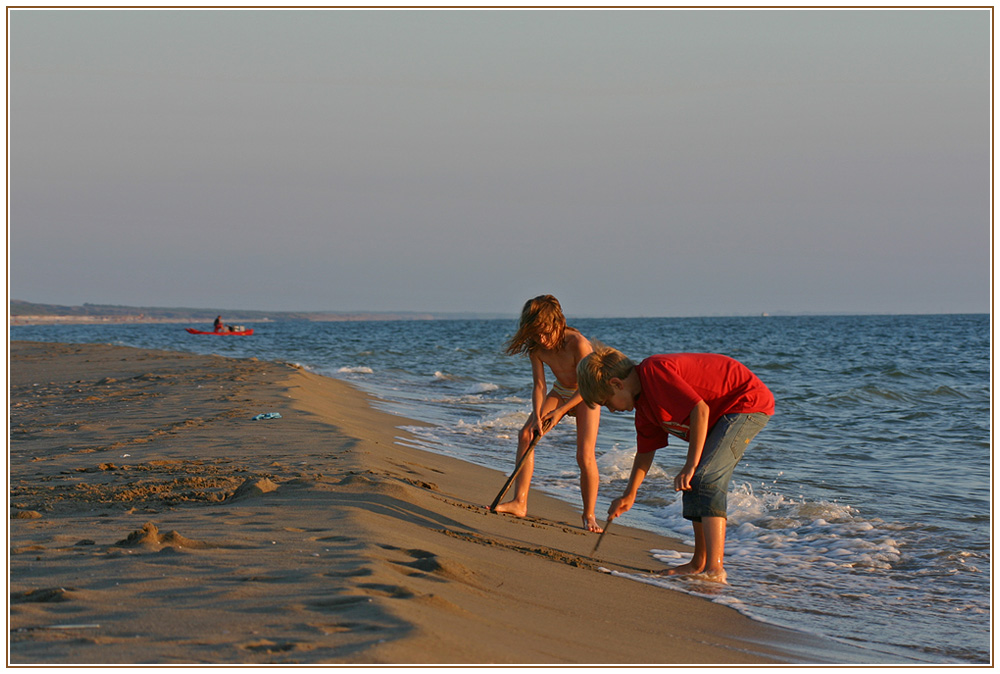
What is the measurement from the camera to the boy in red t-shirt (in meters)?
4.17

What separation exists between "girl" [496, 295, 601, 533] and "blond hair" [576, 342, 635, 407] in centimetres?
103

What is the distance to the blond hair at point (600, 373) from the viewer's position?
13.7ft

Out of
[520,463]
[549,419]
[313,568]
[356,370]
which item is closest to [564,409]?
A: [549,419]

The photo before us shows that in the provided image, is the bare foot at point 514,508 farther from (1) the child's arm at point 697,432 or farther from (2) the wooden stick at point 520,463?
(1) the child's arm at point 697,432

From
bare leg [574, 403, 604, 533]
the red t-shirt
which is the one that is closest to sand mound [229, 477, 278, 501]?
bare leg [574, 403, 604, 533]

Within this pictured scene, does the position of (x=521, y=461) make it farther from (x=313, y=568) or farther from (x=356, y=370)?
(x=356, y=370)

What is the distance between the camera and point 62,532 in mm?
4055

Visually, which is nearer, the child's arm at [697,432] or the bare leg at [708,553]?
the child's arm at [697,432]

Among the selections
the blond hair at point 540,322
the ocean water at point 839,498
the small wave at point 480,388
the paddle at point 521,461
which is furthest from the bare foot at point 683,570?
the small wave at point 480,388

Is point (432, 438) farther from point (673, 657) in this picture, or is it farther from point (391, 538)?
point (673, 657)

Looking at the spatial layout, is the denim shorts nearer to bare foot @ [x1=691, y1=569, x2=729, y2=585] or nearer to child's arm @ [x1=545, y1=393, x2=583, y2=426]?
bare foot @ [x1=691, y1=569, x2=729, y2=585]

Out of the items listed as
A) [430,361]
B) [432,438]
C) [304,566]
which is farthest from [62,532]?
[430,361]

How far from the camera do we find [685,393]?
4.13 m

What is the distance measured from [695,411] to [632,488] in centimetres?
60
